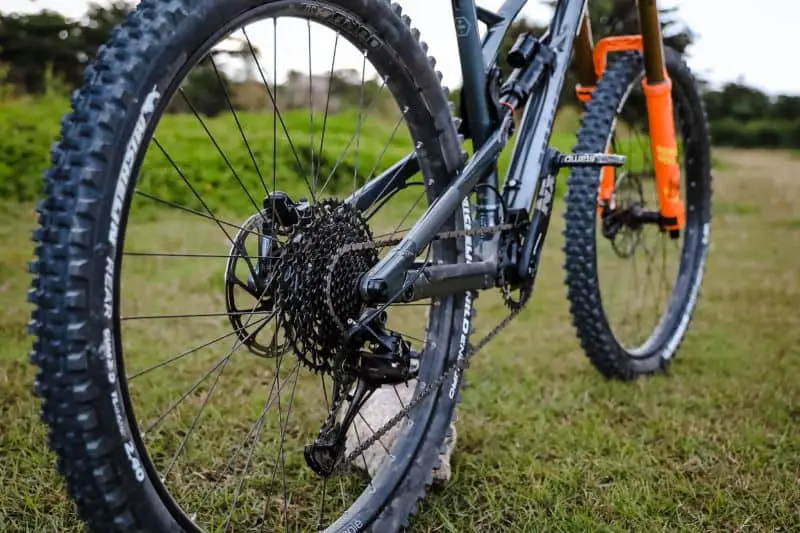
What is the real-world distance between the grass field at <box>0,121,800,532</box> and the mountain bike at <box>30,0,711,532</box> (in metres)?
0.20

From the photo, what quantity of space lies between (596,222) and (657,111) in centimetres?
47

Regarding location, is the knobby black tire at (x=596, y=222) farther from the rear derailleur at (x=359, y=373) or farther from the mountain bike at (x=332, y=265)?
the rear derailleur at (x=359, y=373)

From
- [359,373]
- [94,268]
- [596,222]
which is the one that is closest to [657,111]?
[596,222]

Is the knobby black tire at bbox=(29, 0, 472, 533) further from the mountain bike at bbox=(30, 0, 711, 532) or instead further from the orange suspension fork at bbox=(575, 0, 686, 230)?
the orange suspension fork at bbox=(575, 0, 686, 230)

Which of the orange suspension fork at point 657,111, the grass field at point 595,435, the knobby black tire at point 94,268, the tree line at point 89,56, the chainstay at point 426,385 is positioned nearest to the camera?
the knobby black tire at point 94,268

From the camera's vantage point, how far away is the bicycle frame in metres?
1.77

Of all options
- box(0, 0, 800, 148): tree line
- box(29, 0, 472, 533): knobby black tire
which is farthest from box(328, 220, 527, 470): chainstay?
box(0, 0, 800, 148): tree line

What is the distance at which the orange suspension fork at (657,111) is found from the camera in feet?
9.57

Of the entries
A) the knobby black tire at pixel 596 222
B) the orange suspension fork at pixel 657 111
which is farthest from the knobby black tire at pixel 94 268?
the orange suspension fork at pixel 657 111

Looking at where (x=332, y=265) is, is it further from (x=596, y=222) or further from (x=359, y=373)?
(x=596, y=222)

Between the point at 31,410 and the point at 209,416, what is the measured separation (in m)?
0.53

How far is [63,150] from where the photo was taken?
1.18m

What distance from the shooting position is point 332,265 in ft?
5.40

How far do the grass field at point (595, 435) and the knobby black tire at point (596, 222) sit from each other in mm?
117
